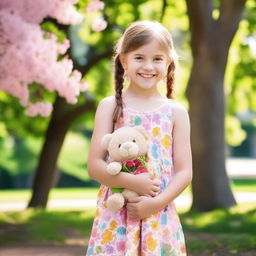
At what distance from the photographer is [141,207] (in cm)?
329

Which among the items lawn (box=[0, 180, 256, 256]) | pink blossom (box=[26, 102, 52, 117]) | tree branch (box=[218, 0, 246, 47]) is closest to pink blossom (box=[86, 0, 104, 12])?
pink blossom (box=[26, 102, 52, 117])

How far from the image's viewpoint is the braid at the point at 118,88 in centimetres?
347

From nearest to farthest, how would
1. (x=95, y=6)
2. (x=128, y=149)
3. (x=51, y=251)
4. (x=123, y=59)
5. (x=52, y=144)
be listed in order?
(x=128, y=149), (x=123, y=59), (x=51, y=251), (x=95, y=6), (x=52, y=144)

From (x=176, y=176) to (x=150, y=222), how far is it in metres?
0.26

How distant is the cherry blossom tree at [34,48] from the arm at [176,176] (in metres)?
5.29

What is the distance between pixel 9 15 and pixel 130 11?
712 centimetres

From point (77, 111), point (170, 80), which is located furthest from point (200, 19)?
point (170, 80)

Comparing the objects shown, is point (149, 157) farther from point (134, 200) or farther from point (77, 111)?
point (77, 111)

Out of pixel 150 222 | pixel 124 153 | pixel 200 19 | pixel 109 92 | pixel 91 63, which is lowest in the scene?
pixel 150 222

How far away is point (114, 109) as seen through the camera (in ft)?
11.5

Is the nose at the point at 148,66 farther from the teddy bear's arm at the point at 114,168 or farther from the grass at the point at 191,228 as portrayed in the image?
the grass at the point at 191,228

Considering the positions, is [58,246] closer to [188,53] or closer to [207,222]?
[207,222]

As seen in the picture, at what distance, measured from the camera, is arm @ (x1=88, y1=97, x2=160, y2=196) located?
3.30 m

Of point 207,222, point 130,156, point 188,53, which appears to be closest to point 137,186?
point 130,156
